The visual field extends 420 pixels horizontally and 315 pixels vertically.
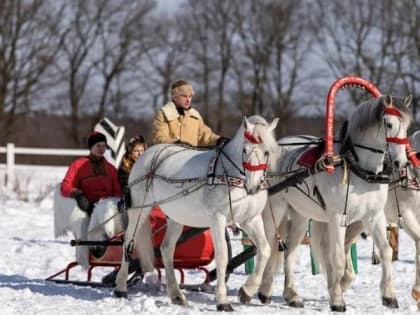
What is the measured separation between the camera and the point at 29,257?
1215cm

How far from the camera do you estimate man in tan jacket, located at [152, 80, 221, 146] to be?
9234 mm

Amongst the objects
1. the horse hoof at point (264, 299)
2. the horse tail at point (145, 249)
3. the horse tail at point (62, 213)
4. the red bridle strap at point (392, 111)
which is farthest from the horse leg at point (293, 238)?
the horse tail at point (62, 213)

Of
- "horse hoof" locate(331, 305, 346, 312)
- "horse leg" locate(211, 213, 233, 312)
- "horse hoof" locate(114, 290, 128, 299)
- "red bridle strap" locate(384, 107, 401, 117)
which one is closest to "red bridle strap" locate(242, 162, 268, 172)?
"horse leg" locate(211, 213, 233, 312)

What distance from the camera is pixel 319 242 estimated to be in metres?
9.09

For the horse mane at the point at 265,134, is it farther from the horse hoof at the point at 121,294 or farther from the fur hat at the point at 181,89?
the horse hoof at the point at 121,294

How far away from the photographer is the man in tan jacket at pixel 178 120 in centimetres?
923

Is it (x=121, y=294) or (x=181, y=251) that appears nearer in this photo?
(x=121, y=294)

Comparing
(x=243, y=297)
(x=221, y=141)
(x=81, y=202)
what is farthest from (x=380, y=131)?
(x=81, y=202)

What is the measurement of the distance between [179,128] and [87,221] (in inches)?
54.5

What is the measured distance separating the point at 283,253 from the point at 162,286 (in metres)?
1.46

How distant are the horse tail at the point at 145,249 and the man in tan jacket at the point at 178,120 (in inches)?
33.7

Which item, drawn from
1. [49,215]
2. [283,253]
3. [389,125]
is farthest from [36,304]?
[49,215]

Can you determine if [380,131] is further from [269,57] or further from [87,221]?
[269,57]

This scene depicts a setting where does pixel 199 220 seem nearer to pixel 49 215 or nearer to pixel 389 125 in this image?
pixel 389 125
